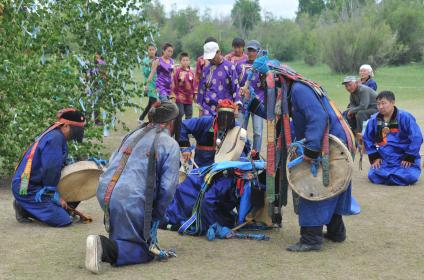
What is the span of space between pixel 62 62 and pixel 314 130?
387 centimetres

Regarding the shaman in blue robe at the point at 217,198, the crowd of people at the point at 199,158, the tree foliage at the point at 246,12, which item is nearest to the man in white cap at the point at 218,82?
the crowd of people at the point at 199,158

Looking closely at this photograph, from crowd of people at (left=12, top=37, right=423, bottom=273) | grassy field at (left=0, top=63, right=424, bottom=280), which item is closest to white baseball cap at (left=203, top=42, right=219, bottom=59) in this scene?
crowd of people at (left=12, top=37, right=423, bottom=273)

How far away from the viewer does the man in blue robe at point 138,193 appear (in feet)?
16.3

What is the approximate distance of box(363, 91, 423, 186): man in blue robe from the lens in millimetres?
8359

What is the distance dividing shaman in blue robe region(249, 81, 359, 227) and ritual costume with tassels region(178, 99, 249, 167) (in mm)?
1434

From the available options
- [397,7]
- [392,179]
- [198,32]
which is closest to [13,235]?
[392,179]

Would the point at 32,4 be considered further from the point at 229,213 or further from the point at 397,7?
the point at 397,7

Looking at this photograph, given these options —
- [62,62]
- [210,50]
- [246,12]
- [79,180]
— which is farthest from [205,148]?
[246,12]

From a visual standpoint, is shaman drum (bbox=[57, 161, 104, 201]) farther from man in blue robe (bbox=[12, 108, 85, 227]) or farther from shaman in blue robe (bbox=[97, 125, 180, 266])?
shaman in blue robe (bbox=[97, 125, 180, 266])

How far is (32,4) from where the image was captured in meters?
7.95

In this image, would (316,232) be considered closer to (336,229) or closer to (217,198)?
(336,229)

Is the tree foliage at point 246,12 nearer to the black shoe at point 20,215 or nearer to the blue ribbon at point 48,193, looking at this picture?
the black shoe at point 20,215

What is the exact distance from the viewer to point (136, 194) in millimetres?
4988

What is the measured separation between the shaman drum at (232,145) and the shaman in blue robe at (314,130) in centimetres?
128
